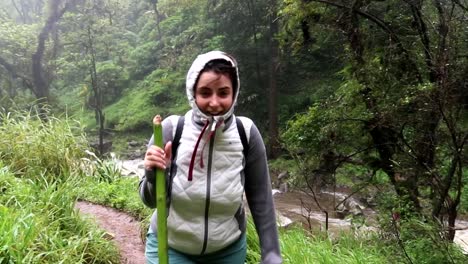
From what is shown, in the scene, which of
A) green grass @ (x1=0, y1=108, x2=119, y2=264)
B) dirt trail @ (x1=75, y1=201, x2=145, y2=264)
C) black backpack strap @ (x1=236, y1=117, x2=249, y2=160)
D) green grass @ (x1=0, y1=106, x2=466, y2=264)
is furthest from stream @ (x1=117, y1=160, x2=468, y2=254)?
black backpack strap @ (x1=236, y1=117, x2=249, y2=160)

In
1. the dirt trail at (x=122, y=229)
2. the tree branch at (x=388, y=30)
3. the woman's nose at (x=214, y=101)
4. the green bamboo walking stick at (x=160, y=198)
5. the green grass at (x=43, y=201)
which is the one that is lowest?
the dirt trail at (x=122, y=229)

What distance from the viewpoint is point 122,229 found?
4516mm

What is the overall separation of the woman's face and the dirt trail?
2.51 meters

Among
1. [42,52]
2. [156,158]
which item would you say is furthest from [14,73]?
[156,158]

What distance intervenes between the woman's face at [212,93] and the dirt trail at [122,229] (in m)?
2.51

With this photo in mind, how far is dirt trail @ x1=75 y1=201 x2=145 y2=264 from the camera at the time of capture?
3787 mm

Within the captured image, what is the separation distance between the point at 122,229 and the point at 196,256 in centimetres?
315

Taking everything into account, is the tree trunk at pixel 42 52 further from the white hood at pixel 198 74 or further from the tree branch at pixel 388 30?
the white hood at pixel 198 74

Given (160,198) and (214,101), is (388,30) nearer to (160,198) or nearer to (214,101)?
(214,101)

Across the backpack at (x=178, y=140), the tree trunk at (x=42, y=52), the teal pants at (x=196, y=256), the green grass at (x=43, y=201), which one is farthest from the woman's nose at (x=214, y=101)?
the tree trunk at (x=42, y=52)

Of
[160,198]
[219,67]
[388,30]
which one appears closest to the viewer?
[160,198]

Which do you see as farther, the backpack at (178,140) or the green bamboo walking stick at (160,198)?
the backpack at (178,140)

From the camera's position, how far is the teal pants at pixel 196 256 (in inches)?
61.4

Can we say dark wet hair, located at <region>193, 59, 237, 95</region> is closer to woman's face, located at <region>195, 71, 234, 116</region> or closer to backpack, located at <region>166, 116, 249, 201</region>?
woman's face, located at <region>195, 71, 234, 116</region>
